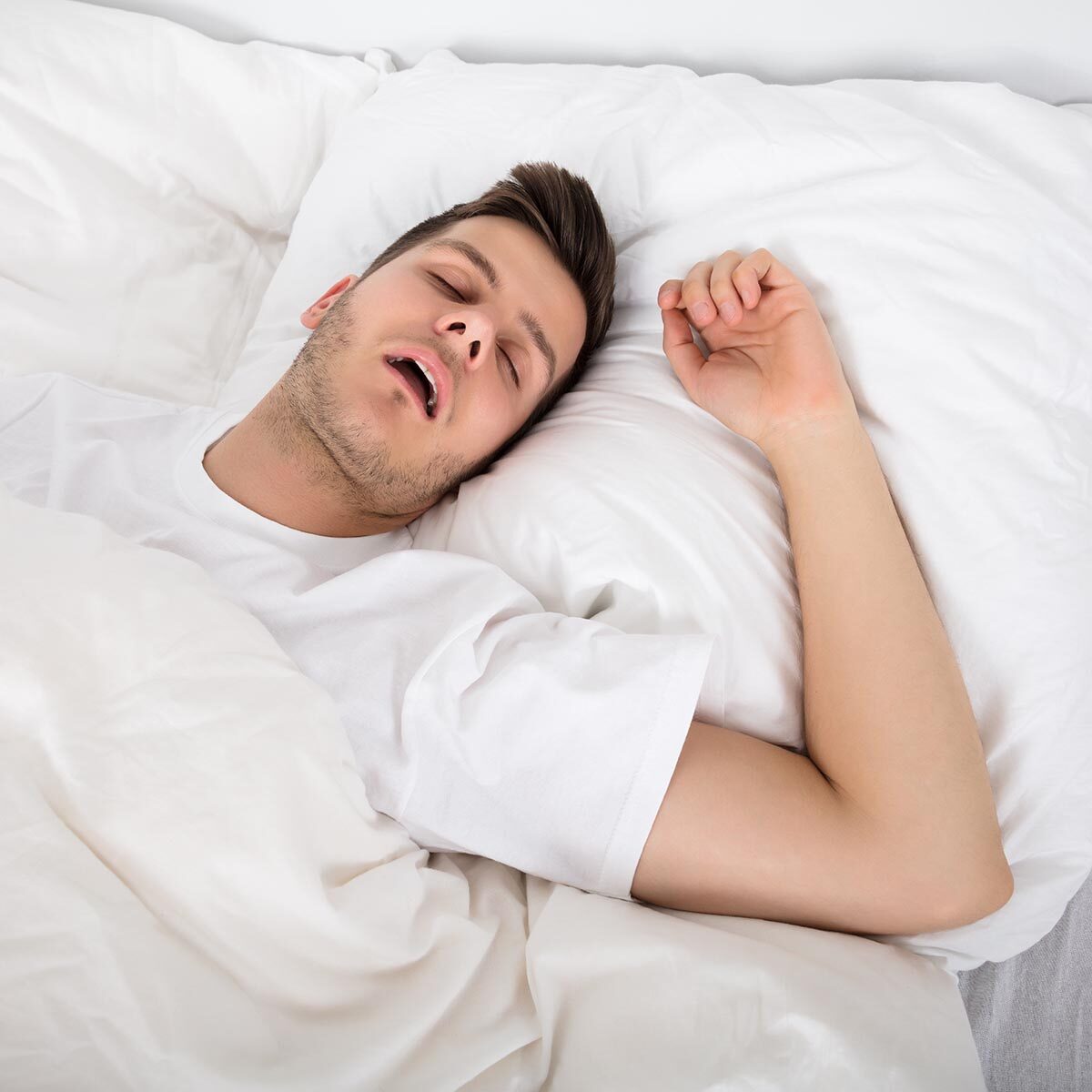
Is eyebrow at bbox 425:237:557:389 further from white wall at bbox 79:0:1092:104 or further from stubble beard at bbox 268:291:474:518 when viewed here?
white wall at bbox 79:0:1092:104

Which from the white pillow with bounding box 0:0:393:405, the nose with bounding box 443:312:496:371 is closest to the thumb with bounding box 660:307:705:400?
the nose with bounding box 443:312:496:371

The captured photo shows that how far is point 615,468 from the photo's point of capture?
1.06m

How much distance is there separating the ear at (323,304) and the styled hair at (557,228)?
5 cm

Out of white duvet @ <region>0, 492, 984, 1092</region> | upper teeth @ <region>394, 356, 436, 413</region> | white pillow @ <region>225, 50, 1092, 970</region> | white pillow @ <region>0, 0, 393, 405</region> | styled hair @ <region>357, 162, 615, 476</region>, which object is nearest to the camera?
white duvet @ <region>0, 492, 984, 1092</region>

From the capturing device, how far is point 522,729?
879 mm

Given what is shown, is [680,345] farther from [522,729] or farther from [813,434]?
[522,729]

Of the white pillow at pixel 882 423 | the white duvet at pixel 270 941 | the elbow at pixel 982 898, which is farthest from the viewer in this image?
the white pillow at pixel 882 423

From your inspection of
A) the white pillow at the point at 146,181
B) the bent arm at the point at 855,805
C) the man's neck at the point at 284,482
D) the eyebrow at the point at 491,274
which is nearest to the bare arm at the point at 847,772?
the bent arm at the point at 855,805

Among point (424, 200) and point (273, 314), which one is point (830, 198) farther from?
point (273, 314)

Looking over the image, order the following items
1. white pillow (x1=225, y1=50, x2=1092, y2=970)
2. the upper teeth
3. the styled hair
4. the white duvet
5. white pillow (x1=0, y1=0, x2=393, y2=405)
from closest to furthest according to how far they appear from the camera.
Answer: the white duvet < white pillow (x1=225, y1=50, x2=1092, y2=970) < the upper teeth < the styled hair < white pillow (x1=0, y1=0, x2=393, y2=405)

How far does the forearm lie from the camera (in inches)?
A: 33.4

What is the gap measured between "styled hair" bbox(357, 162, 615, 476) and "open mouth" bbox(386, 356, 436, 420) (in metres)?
0.12

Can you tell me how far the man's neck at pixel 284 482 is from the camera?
1.16 meters

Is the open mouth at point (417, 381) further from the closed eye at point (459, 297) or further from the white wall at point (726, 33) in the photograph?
the white wall at point (726, 33)
